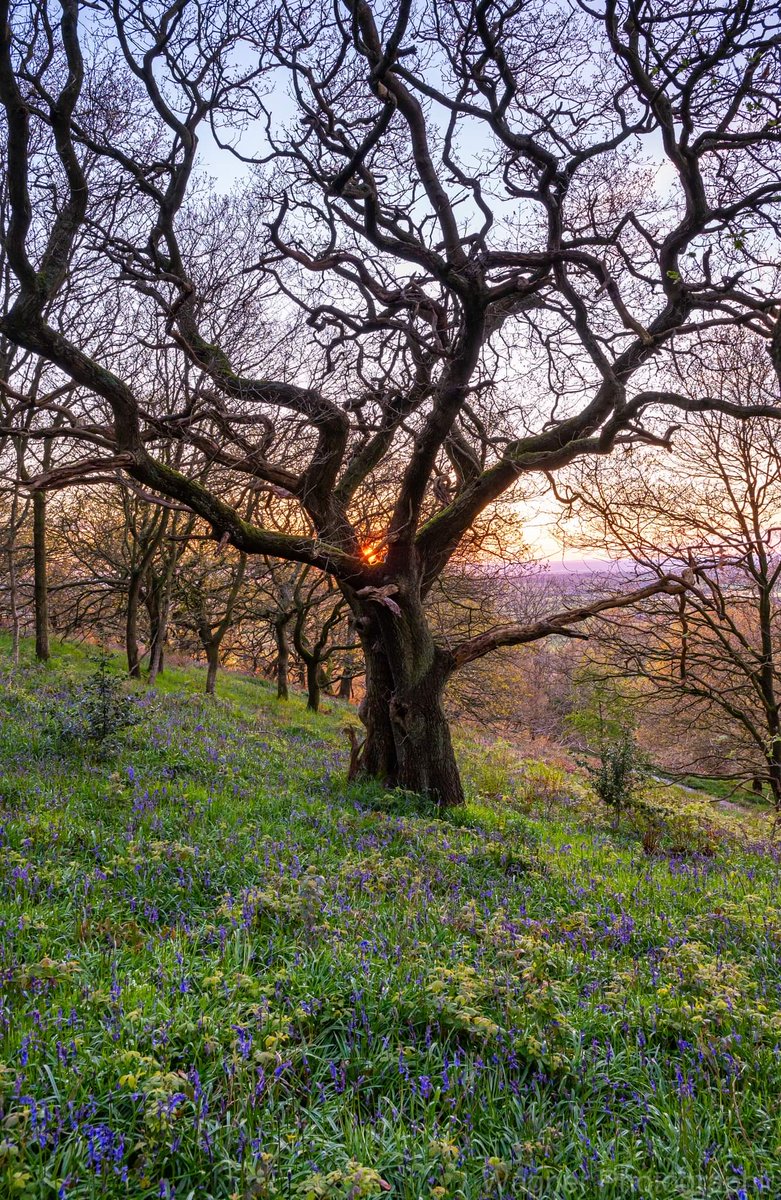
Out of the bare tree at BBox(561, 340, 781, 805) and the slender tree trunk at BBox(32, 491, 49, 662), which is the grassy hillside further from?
the slender tree trunk at BBox(32, 491, 49, 662)

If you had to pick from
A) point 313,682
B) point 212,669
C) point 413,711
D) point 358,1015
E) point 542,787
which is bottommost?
point 542,787

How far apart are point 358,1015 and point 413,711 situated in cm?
619

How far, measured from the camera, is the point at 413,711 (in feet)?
31.8

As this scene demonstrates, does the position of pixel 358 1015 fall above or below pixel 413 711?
below

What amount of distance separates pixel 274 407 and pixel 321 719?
483 inches

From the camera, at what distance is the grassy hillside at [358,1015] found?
2.58 m

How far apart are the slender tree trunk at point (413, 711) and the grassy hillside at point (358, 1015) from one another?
8.93 feet

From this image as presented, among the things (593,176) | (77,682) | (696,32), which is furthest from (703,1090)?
(77,682)

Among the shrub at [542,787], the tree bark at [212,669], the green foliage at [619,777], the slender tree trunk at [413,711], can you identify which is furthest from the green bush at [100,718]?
the tree bark at [212,669]

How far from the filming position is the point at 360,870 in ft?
18.3

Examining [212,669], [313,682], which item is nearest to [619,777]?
[313,682]

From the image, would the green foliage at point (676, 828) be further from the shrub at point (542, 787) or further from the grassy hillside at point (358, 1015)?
the grassy hillside at point (358, 1015)

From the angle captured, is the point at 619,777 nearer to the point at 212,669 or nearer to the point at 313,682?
the point at 313,682

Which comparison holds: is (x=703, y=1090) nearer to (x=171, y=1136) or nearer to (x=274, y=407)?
(x=171, y=1136)
